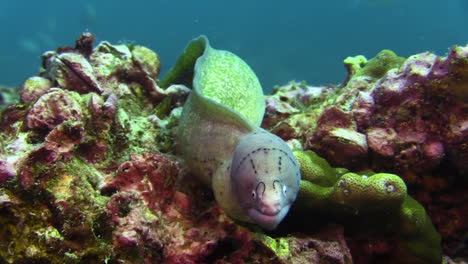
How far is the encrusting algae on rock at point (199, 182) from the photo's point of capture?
7.72ft

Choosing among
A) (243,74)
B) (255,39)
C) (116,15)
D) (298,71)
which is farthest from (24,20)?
(243,74)

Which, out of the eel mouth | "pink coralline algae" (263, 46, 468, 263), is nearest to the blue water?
"pink coralline algae" (263, 46, 468, 263)

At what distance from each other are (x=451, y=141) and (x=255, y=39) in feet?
246

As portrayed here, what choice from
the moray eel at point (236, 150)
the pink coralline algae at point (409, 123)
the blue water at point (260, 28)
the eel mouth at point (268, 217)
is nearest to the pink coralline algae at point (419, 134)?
the pink coralline algae at point (409, 123)

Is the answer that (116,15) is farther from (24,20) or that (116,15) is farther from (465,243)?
(465,243)

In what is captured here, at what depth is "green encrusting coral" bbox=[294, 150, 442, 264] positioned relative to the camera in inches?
115

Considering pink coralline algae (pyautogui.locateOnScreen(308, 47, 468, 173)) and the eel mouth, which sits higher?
pink coralline algae (pyautogui.locateOnScreen(308, 47, 468, 173))

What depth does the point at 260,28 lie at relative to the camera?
80.7 m

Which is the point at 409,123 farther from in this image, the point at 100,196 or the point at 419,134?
the point at 100,196

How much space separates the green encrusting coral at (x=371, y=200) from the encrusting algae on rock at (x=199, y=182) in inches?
0.5

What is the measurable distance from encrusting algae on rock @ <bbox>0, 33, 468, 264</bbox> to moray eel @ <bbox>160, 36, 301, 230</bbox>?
0.94 ft

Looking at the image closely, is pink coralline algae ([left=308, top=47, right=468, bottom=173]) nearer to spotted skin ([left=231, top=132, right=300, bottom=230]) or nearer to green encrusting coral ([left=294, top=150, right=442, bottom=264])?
green encrusting coral ([left=294, top=150, right=442, bottom=264])

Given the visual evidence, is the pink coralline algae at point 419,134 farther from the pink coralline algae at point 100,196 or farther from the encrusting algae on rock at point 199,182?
the pink coralline algae at point 100,196

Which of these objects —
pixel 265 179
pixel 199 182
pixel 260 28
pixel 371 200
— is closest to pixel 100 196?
pixel 199 182
